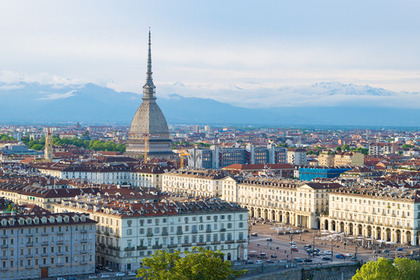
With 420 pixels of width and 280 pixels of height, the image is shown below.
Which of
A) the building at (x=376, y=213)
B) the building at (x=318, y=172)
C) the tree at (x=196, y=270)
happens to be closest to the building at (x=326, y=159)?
the building at (x=318, y=172)

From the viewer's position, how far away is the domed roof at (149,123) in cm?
18638

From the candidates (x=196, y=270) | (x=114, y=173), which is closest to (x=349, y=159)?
(x=114, y=173)

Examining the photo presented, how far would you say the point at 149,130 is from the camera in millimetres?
186250

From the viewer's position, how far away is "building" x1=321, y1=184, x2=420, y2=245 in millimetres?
77919

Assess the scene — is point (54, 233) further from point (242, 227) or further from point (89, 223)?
point (242, 227)

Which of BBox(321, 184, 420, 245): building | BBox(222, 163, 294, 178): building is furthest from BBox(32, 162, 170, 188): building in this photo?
BBox(321, 184, 420, 245): building

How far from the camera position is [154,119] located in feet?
619

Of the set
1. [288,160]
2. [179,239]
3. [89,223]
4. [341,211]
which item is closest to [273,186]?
[341,211]

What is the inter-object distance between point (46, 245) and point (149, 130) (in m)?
129

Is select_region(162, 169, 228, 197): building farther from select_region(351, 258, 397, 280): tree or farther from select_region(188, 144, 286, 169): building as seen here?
select_region(351, 258, 397, 280): tree

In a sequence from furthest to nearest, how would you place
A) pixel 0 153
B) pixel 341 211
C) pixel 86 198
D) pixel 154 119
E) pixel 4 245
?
pixel 154 119 < pixel 0 153 < pixel 341 211 < pixel 86 198 < pixel 4 245

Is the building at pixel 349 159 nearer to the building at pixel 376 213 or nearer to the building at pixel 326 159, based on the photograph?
the building at pixel 326 159

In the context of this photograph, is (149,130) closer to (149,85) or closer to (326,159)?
(149,85)

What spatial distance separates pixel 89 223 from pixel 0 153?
120m
